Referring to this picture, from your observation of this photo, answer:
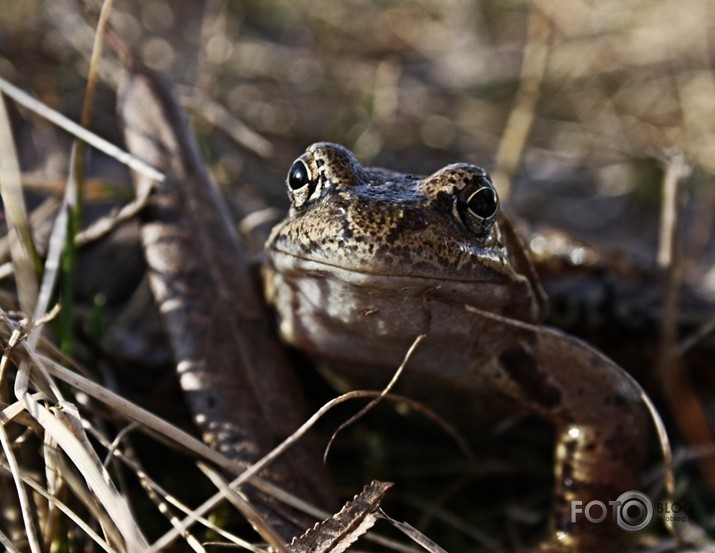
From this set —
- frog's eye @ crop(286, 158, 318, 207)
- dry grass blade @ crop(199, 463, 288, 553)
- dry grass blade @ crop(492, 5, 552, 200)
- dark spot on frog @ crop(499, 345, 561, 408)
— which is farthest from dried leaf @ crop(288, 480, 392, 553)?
dry grass blade @ crop(492, 5, 552, 200)

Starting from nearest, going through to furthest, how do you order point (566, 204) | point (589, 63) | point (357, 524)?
point (357, 524) → point (566, 204) → point (589, 63)

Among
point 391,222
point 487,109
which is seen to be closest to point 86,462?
point 391,222

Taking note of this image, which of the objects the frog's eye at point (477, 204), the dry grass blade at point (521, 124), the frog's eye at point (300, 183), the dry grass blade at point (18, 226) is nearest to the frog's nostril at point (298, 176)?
the frog's eye at point (300, 183)

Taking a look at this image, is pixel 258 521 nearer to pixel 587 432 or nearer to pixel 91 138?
pixel 587 432

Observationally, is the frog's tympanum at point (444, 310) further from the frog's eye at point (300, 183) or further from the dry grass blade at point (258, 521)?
the dry grass blade at point (258, 521)

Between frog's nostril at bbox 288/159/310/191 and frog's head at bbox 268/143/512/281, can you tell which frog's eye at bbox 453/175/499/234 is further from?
frog's nostril at bbox 288/159/310/191

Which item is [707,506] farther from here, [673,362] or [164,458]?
[164,458]

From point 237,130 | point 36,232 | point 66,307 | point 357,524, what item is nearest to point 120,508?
point 357,524
